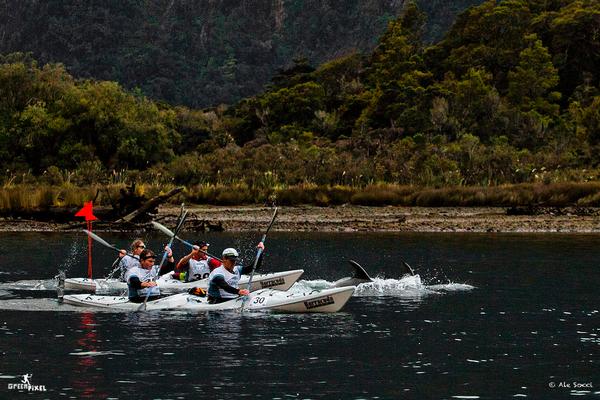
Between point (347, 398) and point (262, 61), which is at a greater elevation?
point (262, 61)

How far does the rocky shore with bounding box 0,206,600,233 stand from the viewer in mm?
57719

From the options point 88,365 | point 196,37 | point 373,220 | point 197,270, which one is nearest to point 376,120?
point 373,220

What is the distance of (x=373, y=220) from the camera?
2402 inches

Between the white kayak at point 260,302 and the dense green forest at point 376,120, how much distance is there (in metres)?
38.9

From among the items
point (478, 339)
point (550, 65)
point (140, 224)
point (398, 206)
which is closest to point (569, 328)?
point (478, 339)

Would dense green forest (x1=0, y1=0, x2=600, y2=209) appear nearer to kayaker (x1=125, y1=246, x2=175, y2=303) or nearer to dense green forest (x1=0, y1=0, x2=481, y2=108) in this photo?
kayaker (x1=125, y1=246, x2=175, y2=303)

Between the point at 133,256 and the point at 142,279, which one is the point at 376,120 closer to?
the point at 133,256

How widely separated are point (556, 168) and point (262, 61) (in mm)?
119124

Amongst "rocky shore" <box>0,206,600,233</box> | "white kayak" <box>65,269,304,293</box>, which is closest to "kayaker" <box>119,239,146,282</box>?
"white kayak" <box>65,269,304,293</box>

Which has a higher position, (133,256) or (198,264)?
(133,256)

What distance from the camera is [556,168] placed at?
7762 centimetres

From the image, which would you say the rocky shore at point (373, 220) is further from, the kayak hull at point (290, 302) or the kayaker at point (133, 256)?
the kayak hull at point (290, 302)

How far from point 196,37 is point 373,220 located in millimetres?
138994

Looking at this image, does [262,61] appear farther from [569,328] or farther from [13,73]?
[569,328]
